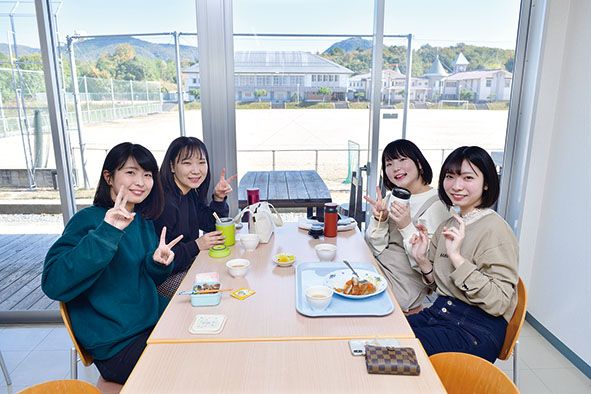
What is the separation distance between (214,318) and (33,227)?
208 centimetres

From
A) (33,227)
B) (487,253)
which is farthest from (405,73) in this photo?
(33,227)

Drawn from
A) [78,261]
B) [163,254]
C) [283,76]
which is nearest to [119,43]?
[283,76]

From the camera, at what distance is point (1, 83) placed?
7.82ft

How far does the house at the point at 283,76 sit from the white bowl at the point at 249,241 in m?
0.98

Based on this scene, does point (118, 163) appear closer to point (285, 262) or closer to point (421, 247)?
point (285, 262)

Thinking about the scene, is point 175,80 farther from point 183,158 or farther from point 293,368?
point 293,368

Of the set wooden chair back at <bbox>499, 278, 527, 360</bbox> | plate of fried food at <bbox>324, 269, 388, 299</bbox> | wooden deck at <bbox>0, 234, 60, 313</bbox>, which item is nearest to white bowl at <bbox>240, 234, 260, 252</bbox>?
plate of fried food at <bbox>324, 269, 388, 299</bbox>

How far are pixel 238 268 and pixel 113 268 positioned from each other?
17.5 inches

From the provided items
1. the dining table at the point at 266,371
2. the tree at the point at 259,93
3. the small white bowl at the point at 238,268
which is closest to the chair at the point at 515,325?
the dining table at the point at 266,371

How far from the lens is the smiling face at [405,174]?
1.89 m

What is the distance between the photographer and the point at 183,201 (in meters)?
2.03

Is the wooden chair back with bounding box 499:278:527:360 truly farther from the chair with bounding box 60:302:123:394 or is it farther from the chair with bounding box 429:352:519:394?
the chair with bounding box 60:302:123:394

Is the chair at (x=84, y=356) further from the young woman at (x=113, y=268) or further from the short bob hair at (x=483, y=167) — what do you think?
the short bob hair at (x=483, y=167)

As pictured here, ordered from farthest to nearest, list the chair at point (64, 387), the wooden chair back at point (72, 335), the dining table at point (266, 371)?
the wooden chair back at point (72, 335)
the chair at point (64, 387)
the dining table at point (266, 371)
